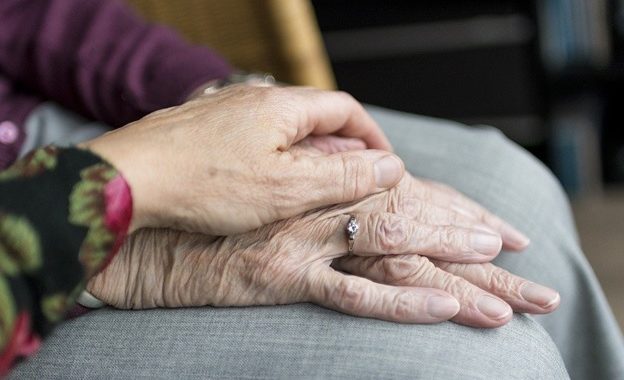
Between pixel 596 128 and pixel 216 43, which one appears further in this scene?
pixel 596 128

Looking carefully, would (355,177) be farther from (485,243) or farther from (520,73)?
(520,73)

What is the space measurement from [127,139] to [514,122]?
4.93ft

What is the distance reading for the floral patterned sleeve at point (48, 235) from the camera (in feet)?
2.05

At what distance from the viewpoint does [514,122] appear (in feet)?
6.87

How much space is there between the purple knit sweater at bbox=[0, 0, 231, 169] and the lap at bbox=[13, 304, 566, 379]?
14.2 inches

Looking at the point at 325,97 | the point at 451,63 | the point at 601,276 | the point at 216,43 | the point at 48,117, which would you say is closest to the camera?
the point at 325,97

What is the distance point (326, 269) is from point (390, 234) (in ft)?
0.23

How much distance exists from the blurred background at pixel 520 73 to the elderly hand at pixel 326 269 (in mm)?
1111

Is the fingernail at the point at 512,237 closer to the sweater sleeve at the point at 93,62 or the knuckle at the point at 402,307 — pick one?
the knuckle at the point at 402,307

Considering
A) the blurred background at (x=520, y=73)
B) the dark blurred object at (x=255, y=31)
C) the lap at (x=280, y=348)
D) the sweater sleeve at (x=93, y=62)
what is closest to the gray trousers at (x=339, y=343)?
the lap at (x=280, y=348)

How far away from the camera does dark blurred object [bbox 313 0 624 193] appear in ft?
6.48

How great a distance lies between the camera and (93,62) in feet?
3.56

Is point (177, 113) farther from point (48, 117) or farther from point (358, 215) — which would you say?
point (48, 117)

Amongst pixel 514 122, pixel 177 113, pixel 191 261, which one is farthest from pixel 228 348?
pixel 514 122
